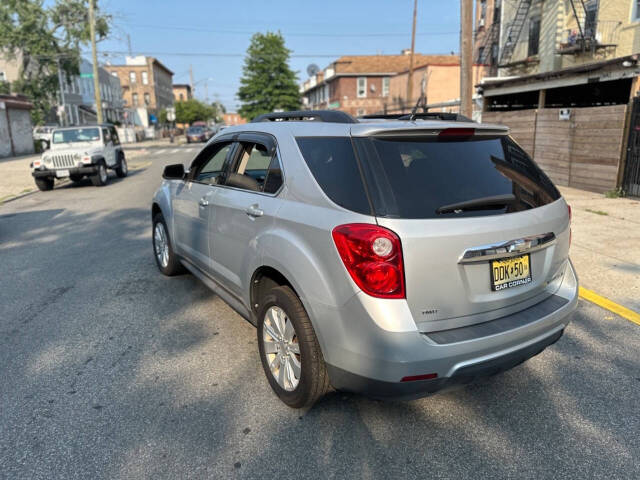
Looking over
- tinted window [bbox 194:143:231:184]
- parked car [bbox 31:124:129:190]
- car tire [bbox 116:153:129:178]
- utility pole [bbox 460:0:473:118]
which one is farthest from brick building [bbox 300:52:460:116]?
tinted window [bbox 194:143:231:184]

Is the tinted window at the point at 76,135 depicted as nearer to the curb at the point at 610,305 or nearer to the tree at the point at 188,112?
the curb at the point at 610,305

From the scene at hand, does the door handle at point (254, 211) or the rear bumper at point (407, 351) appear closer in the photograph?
the rear bumper at point (407, 351)

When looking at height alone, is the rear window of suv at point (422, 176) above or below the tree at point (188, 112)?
below

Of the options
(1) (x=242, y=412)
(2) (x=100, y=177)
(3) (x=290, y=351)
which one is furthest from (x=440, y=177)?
(2) (x=100, y=177)

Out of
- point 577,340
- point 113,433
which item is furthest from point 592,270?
point 113,433

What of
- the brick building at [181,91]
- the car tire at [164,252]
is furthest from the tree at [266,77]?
the brick building at [181,91]

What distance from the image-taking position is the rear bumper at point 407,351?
2.39 meters

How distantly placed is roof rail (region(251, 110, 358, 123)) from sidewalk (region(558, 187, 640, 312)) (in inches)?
139

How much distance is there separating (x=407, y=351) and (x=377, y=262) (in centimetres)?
45

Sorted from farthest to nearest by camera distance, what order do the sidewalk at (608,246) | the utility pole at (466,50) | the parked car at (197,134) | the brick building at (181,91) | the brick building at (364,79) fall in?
1. the brick building at (181,91)
2. the brick building at (364,79)
3. the parked car at (197,134)
4. the utility pole at (466,50)
5. the sidewalk at (608,246)

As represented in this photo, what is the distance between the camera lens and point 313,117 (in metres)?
3.35

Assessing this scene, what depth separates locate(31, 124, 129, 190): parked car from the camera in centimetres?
1388

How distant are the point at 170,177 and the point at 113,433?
2851mm

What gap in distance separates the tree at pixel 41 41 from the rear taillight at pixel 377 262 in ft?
145
